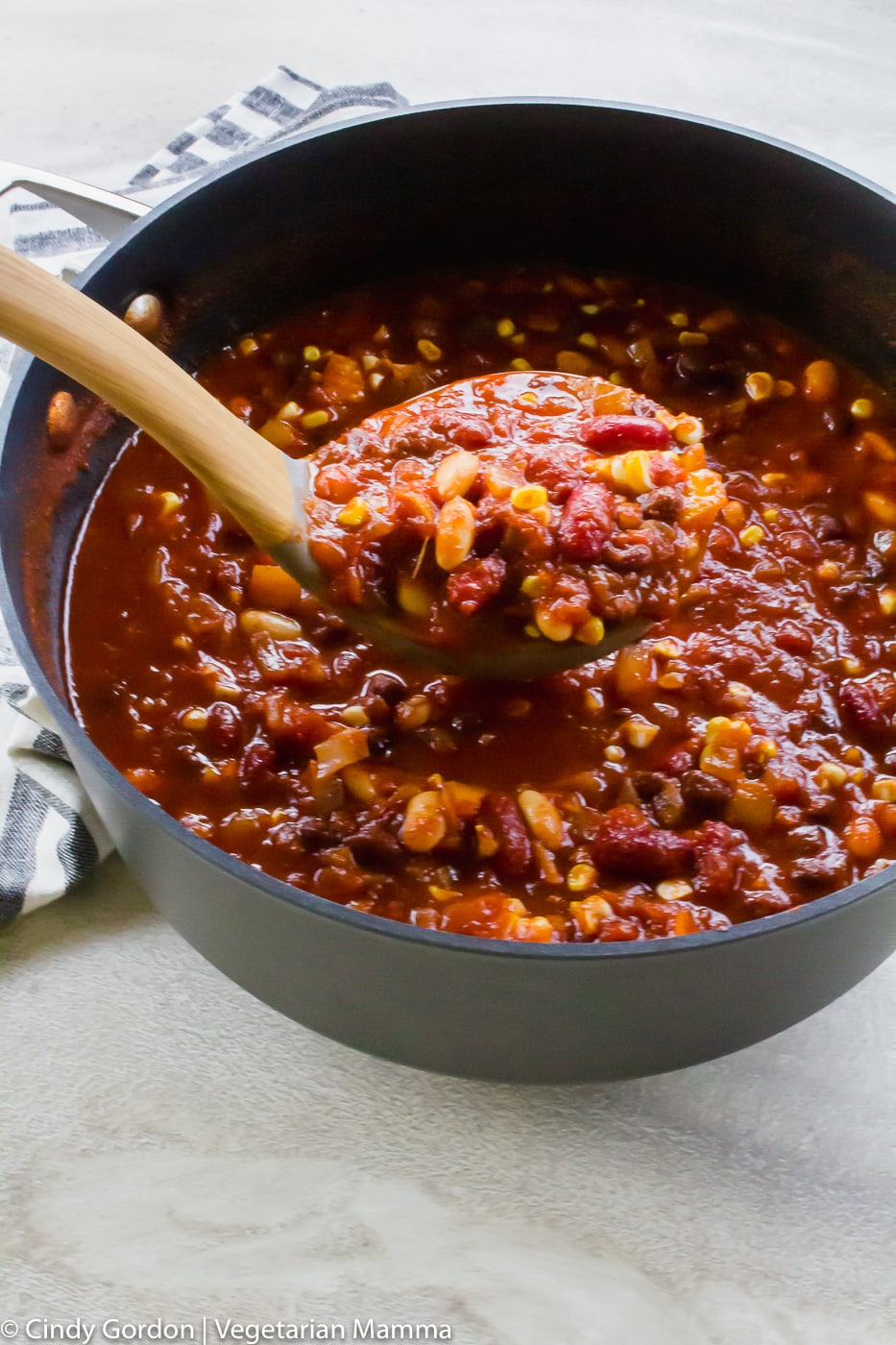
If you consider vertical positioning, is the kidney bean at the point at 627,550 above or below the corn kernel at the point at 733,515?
below

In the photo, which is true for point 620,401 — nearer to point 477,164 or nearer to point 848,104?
point 477,164

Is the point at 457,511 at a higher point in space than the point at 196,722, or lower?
higher

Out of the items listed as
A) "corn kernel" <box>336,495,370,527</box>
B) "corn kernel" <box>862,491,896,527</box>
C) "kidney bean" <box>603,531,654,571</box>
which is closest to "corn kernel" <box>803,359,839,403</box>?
"corn kernel" <box>862,491,896,527</box>

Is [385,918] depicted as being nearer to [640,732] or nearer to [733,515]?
[640,732]

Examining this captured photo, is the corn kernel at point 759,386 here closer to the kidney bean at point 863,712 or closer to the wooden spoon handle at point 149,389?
the kidney bean at point 863,712

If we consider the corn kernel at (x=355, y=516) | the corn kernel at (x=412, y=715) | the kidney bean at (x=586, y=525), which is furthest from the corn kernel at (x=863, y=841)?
the corn kernel at (x=355, y=516)

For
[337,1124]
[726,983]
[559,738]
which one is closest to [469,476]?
[559,738]

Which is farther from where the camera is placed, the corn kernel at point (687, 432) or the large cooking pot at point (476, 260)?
the corn kernel at point (687, 432)

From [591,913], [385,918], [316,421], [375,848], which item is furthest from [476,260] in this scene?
[385,918]
